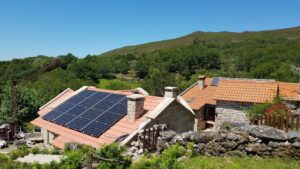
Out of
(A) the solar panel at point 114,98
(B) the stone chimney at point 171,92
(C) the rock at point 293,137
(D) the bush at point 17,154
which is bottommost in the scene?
(D) the bush at point 17,154

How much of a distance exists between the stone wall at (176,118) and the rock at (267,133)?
5297 millimetres

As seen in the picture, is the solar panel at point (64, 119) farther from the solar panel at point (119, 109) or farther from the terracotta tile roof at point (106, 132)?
the solar panel at point (119, 109)

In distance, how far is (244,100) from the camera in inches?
1273

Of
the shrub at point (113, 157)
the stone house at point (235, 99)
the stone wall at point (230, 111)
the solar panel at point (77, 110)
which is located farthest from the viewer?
the stone wall at point (230, 111)

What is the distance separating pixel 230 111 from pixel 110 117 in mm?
18896

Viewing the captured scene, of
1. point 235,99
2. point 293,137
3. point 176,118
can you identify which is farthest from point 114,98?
point 235,99

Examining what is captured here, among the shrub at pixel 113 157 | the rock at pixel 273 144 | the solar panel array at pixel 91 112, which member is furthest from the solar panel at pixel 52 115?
the rock at pixel 273 144

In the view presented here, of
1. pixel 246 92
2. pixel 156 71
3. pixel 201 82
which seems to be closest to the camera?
pixel 246 92

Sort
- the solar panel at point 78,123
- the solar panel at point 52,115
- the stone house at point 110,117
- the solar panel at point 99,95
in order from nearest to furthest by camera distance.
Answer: the stone house at point 110,117 < the solar panel at point 78,123 < the solar panel at point 52,115 < the solar panel at point 99,95

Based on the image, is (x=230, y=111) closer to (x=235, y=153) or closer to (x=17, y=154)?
(x=235, y=153)

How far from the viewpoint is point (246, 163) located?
38.5 feet

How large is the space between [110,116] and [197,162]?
7.34 metres

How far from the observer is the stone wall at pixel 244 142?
40.0 feet

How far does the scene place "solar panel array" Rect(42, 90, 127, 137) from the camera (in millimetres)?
17469
